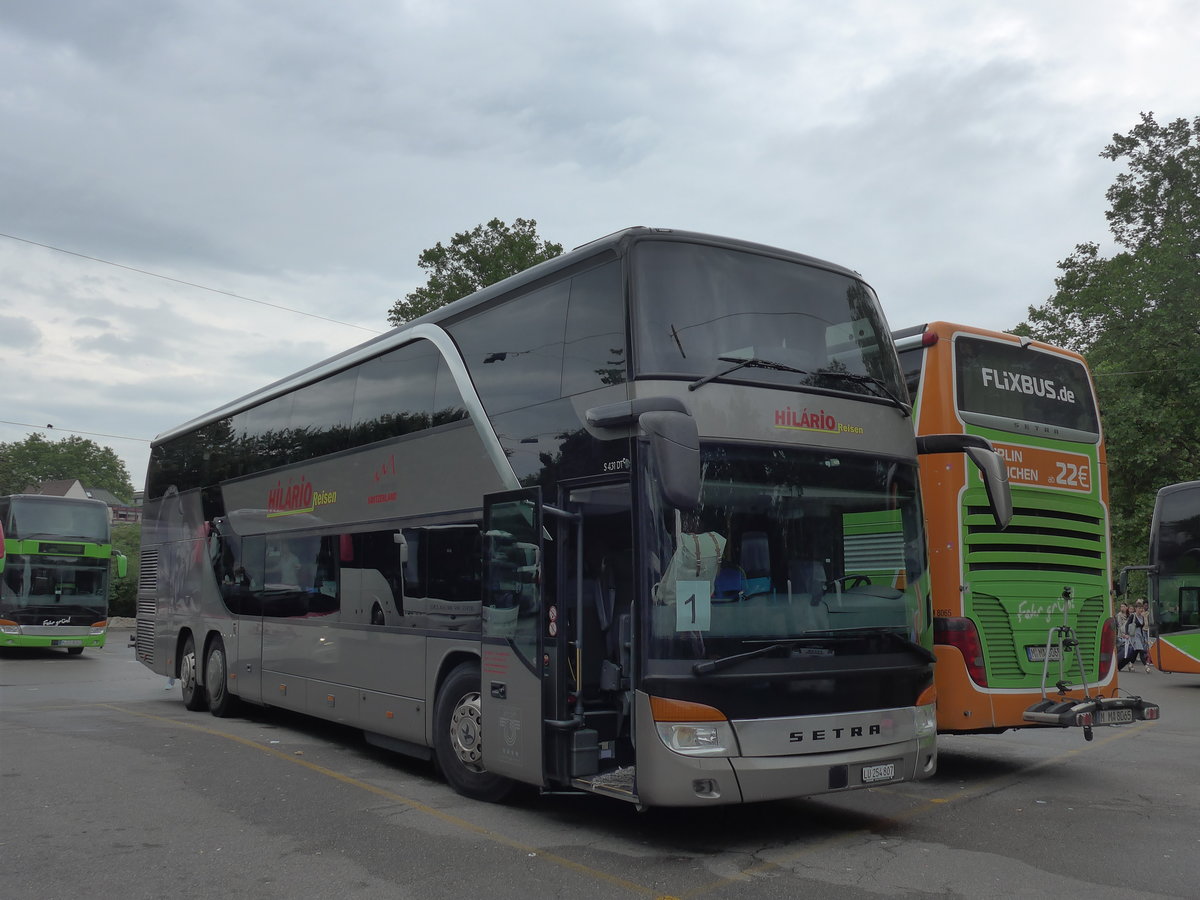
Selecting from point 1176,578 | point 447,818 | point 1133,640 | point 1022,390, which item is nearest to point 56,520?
point 447,818

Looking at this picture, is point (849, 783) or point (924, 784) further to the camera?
point (924, 784)

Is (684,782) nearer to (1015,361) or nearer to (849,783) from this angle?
(849,783)

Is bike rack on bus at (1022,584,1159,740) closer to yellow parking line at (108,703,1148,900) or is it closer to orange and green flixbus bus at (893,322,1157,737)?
orange and green flixbus bus at (893,322,1157,737)

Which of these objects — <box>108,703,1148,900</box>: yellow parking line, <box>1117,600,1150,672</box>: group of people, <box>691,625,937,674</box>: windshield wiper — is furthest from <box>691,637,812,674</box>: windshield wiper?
<box>1117,600,1150,672</box>: group of people

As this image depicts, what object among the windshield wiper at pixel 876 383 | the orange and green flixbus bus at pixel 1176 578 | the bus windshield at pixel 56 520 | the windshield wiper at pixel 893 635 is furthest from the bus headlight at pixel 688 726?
the bus windshield at pixel 56 520

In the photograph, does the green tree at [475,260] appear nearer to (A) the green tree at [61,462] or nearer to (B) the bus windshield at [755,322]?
(B) the bus windshield at [755,322]

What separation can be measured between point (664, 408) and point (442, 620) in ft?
11.2

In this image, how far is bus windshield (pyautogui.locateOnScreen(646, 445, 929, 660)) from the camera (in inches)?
261

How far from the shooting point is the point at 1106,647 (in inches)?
415

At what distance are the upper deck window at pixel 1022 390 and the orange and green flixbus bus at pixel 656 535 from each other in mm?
766

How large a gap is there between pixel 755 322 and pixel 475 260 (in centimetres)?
3087

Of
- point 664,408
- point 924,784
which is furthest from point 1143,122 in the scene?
point 664,408

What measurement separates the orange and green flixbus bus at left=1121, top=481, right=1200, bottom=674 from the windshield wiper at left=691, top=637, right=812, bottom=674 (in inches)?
611

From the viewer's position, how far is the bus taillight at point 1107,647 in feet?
34.2
